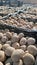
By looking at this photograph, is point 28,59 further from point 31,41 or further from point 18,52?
point 31,41

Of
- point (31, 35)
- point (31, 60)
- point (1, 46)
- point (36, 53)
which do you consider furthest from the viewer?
point (31, 35)

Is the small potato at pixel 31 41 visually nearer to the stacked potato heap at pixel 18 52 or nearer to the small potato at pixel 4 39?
the stacked potato heap at pixel 18 52

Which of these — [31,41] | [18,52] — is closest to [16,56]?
[18,52]

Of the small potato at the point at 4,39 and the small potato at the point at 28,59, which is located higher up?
the small potato at the point at 28,59

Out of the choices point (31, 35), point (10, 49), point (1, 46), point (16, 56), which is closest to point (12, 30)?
point (31, 35)

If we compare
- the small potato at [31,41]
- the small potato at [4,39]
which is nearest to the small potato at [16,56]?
the small potato at [31,41]

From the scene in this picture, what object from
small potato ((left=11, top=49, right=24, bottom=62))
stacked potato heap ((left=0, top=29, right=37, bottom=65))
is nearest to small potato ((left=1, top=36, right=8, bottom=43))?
stacked potato heap ((left=0, top=29, right=37, bottom=65))

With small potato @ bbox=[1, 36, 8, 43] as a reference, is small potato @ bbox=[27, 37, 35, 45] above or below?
above

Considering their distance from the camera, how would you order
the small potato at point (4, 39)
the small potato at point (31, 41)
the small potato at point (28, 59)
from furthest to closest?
the small potato at point (4, 39) → the small potato at point (31, 41) → the small potato at point (28, 59)

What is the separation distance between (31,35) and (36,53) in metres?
0.56

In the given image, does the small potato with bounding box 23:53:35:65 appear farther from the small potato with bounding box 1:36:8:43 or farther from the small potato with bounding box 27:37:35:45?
the small potato with bounding box 1:36:8:43

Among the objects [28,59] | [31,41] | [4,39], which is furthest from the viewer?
[4,39]

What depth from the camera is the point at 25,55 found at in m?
1.78

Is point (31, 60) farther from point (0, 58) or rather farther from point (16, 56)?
point (0, 58)
